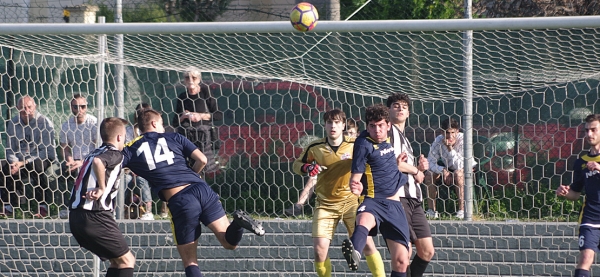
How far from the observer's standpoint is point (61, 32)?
24.1 feet

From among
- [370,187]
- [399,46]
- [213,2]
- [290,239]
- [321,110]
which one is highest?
[213,2]

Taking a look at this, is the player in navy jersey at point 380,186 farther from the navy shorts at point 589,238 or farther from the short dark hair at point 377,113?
the navy shorts at point 589,238

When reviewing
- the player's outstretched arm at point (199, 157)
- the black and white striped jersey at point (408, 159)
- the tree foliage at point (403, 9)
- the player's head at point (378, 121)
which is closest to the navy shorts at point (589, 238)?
the black and white striped jersey at point (408, 159)

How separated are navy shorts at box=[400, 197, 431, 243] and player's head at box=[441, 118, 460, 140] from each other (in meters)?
1.03

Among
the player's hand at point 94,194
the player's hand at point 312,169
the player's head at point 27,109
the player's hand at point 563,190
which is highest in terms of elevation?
the player's head at point 27,109

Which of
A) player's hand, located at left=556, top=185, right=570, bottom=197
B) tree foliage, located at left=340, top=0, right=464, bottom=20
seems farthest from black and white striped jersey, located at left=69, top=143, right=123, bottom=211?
tree foliage, located at left=340, top=0, right=464, bottom=20

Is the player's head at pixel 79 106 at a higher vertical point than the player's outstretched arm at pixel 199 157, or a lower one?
higher

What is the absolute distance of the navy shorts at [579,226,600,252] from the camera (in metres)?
6.74

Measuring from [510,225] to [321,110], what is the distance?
2.15 metres

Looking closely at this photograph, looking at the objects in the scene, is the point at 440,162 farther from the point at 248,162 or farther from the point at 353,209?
the point at 248,162

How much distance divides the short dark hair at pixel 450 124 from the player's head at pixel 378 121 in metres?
1.35

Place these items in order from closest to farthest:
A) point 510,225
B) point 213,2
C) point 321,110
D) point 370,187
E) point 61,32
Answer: point 370,187 → point 61,32 → point 510,225 → point 321,110 → point 213,2

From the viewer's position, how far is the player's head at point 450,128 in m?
7.95

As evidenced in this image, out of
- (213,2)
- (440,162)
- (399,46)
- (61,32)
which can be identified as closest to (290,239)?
(440,162)
